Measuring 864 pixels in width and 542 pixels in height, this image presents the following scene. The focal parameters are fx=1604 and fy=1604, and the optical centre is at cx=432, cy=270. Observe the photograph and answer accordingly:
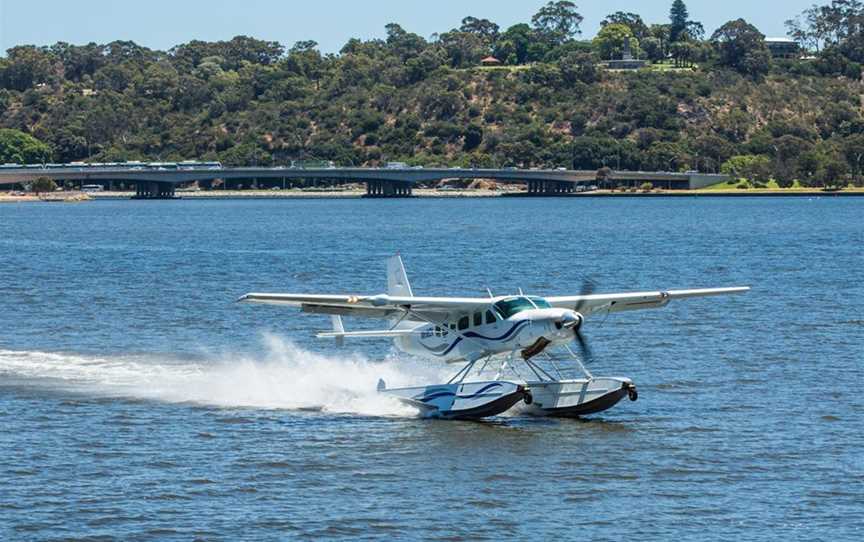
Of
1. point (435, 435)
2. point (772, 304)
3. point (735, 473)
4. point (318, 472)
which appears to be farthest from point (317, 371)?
point (772, 304)

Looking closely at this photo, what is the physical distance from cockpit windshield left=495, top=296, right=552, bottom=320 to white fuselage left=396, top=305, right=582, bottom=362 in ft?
0.36

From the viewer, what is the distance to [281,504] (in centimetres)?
2834

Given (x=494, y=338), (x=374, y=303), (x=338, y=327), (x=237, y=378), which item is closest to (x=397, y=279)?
(x=338, y=327)

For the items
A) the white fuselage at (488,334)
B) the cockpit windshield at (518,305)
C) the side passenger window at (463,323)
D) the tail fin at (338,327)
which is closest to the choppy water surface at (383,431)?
the tail fin at (338,327)

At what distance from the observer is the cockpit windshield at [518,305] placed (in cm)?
3484

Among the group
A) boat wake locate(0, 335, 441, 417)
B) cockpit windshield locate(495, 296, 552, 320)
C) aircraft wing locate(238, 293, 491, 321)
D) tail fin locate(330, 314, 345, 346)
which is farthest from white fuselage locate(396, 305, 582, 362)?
boat wake locate(0, 335, 441, 417)

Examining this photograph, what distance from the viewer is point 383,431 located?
3503cm

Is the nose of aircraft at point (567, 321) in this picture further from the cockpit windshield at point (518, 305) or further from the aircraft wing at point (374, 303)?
the aircraft wing at point (374, 303)

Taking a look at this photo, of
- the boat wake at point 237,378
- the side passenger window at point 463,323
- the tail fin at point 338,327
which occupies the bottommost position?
the boat wake at point 237,378

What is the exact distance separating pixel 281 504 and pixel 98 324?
29955 millimetres

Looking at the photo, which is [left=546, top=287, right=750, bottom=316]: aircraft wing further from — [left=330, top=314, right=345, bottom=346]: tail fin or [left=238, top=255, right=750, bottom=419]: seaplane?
[left=330, top=314, right=345, bottom=346]: tail fin

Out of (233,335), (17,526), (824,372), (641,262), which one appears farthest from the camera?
(641,262)

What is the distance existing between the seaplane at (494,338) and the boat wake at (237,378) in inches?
63.0

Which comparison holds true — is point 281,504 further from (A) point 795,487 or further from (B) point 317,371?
(B) point 317,371
